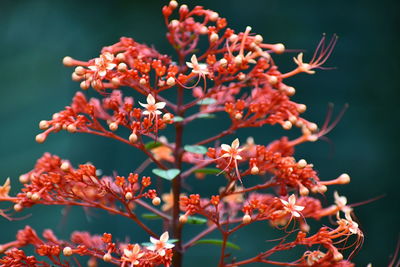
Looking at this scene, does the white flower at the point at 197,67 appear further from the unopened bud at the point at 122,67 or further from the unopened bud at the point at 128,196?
the unopened bud at the point at 128,196

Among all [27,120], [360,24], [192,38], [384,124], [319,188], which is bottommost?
[319,188]

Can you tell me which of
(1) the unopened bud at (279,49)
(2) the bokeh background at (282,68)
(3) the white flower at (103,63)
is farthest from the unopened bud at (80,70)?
(2) the bokeh background at (282,68)

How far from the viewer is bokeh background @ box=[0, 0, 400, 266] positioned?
76.7 inches

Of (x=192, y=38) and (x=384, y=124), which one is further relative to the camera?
(x=384, y=124)

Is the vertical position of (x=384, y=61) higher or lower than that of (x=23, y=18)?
lower

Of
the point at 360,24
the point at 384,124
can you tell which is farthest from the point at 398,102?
the point at 360,24

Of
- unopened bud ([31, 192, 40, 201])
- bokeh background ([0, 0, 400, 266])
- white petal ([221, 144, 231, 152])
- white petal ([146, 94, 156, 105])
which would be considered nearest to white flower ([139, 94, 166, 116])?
white petal ([146, 94, 156, 105])

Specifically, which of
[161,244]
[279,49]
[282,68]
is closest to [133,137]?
[161,244]

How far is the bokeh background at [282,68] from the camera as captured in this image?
195cm

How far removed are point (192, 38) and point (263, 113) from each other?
0.67ft

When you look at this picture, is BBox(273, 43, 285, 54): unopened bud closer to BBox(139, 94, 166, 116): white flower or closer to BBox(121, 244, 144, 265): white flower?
BBox(139, 94, 166, 116): white flower

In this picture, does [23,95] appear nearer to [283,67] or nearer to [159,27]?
[159,27]

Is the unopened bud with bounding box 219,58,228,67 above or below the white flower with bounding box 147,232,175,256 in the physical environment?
above

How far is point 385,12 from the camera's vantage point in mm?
1936
